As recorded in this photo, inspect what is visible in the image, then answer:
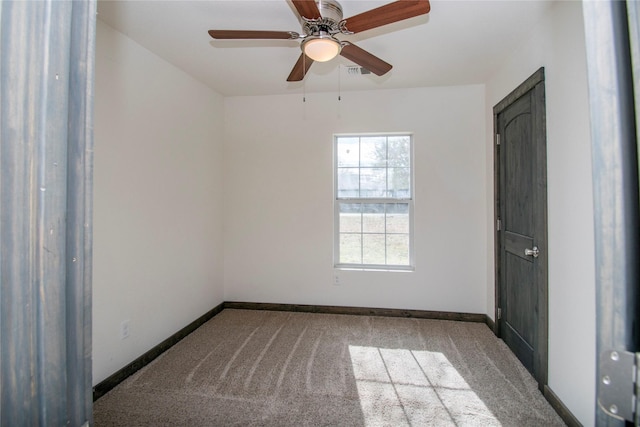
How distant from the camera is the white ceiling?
2057 mm

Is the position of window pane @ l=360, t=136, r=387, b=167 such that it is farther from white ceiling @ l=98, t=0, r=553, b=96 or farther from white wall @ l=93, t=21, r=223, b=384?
white wall @ l=93, t=21, r=223, b=384

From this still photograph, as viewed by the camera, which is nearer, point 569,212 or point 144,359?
point 569,212

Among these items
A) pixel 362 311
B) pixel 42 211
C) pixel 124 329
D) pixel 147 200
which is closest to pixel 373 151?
pixel 362 311

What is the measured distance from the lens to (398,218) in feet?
11.9

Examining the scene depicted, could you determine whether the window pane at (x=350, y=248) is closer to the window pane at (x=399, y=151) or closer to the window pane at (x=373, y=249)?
the window pane at (x=373, y=249)

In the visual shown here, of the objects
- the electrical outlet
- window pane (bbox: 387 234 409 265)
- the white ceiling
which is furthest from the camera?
window pane (bbox: 387 234 409 265)

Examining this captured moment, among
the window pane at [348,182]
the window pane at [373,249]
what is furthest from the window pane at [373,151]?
the window pane at [373,249]

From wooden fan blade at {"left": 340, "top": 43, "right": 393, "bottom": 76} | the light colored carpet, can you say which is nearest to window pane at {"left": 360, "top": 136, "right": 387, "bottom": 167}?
wooden fan blade at {"left": 340, "top": 43, "right": 393, "bottom": 76}

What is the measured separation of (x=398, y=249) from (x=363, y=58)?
222 centimetres

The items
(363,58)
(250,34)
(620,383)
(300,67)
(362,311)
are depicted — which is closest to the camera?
(620,383)

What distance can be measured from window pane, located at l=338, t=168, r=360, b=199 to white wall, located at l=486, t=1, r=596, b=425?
1957 millimetres

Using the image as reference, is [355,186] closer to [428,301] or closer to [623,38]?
[428,301]

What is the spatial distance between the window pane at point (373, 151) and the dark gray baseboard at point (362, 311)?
1.68 meters

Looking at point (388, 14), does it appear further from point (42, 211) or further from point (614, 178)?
point (42, 211)
